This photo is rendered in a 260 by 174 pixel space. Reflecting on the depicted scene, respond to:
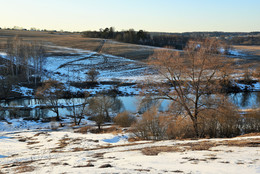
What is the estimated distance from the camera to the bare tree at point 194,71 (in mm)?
17297

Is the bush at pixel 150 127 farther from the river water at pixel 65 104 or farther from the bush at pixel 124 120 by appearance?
the river water at pixel 65 104

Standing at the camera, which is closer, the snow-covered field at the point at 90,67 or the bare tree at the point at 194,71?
the bare tree at the point at 194,71

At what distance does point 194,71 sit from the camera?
59.2ft

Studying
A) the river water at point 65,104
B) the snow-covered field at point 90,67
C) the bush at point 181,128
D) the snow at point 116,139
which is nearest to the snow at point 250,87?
the river water at point 65,104

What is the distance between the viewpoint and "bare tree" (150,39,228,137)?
56.7 ft

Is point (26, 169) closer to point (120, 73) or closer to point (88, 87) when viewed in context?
point (88, 87)

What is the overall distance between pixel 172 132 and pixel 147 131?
9.71ft

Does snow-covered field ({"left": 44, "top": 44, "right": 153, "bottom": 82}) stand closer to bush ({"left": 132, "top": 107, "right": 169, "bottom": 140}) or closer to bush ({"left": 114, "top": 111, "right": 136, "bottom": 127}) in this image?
bush ({"left": 114, "top": 111, "right": 136, "bottom": 127})

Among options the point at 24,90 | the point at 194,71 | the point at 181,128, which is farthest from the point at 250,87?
the point at 24,90

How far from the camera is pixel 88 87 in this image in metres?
57.0

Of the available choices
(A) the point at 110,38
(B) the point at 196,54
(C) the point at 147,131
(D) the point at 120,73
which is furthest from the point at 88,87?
(A) the point at 110,38

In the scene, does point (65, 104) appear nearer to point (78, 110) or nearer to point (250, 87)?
point (78, 110)

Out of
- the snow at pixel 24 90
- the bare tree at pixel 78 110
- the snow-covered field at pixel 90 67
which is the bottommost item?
the bare tree at pixel 78 110

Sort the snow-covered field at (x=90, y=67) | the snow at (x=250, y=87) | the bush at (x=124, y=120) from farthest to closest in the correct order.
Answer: the snow-covered field at (x=90, y=67)
the snow at (x=250, y=87)
the bush at (x=124, y=120)
